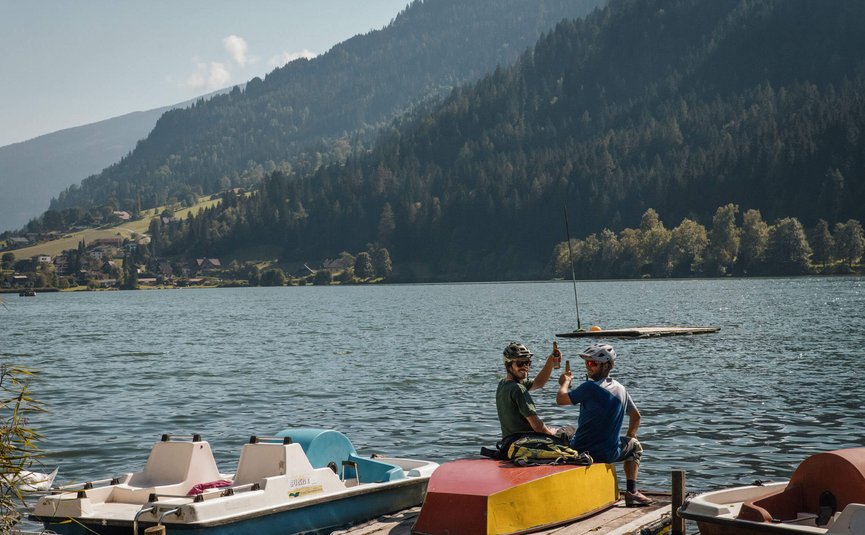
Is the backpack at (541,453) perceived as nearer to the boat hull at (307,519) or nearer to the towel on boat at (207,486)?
the boat hull at (307,519)

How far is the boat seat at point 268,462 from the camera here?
1677cm

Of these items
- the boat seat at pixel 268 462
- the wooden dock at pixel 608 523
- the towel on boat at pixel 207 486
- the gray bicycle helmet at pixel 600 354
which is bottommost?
the wooden dock at pixel 608 523

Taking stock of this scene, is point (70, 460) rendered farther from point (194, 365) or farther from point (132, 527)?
point (194, 365)

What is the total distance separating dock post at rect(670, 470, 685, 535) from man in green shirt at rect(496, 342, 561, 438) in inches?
76.3

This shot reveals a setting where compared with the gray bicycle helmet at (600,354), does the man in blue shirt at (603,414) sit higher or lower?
lower

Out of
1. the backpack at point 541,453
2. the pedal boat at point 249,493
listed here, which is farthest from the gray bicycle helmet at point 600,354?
the pedal boat at point 249,493

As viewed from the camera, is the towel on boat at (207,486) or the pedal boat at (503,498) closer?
the pedal boat at (503,498)

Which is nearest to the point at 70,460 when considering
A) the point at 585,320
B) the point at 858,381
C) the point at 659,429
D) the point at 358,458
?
the point at 358,458

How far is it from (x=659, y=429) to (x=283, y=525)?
17.5m

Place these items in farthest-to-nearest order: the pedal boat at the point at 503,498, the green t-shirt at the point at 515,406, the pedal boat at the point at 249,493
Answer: the green t-shirt at the point at 515,406
the pedal boat at the point at 249,493
the pedal boat at the point at 503,498

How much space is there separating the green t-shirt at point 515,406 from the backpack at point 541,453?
0.24 metres

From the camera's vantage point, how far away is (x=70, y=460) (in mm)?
28109

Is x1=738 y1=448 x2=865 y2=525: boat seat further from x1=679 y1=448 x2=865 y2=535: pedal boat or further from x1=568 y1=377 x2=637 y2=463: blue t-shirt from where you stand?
x1=568 y1=377 x2=637 y2=463: blue t-shirt

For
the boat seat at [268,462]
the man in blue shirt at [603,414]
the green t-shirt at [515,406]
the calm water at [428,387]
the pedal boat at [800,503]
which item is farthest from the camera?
the calm water at [428,387]
